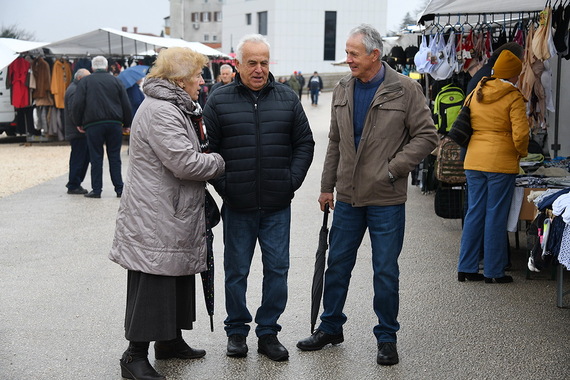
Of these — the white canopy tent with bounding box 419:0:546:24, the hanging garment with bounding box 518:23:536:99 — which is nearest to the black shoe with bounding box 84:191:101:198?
the white canopy tent with bounding box 419:0:546:24

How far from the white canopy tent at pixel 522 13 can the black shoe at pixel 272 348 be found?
3570 mm

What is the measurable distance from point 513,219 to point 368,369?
2.77m

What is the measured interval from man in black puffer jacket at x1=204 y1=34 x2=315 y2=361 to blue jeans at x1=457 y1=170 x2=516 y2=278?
230 cm

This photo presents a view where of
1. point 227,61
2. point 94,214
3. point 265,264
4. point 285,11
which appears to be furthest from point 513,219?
point 285,11

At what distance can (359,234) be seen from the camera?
525 centimetres

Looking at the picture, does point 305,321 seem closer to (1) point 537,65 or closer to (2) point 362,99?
(2) point 362,99

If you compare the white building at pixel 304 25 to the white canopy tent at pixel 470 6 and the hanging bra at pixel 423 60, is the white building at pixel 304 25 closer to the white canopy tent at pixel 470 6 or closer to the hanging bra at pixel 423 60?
the hanging bra at pixel 423 60

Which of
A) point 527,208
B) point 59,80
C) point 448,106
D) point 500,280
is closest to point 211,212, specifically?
point 500,280

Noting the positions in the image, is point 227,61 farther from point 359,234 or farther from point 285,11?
point 285,11

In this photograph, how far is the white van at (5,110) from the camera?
20641 millimetres

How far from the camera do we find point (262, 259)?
5156mm

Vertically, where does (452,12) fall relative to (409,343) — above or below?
above

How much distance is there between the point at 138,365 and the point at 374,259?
1.58 metres

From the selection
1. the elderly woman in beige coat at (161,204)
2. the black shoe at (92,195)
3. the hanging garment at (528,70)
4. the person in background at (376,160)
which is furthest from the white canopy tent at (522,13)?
the black shoe at (92,195)
